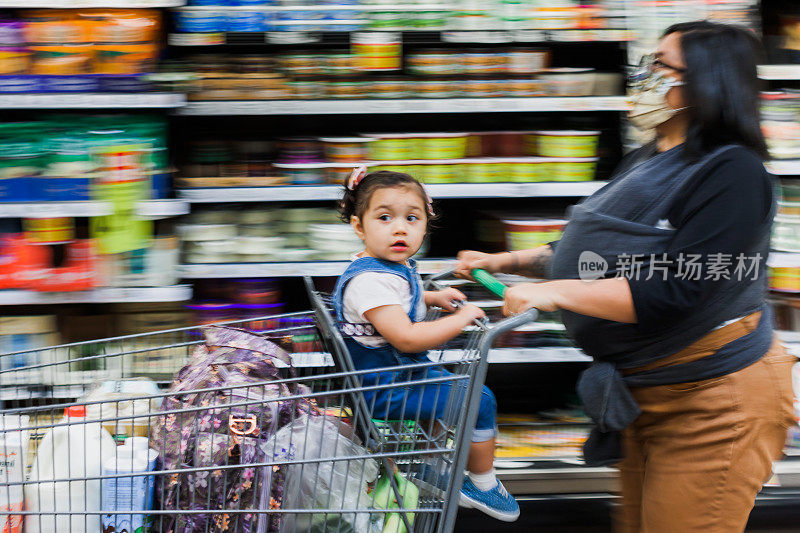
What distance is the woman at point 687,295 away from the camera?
156 centimetres

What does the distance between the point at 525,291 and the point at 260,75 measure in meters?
1.62

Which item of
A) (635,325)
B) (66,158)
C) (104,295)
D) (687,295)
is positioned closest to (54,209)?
(66,158)

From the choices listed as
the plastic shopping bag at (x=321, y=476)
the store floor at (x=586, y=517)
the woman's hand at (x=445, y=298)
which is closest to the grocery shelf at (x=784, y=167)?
the store floor at (x=586, y=517)

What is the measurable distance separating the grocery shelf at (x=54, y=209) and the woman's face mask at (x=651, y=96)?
177 cm

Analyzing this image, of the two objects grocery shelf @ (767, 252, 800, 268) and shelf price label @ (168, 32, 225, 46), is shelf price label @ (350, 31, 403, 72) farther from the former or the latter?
grocery shelf @ (767, 252, 800, 268)

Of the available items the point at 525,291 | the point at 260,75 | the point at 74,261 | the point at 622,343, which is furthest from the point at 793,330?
the point at 74,261

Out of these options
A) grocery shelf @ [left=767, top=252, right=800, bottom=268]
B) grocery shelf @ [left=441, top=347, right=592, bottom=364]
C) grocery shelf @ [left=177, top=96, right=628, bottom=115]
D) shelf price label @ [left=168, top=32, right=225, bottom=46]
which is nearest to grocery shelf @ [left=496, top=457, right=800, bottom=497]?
grocery shelf @ [left=441, top=347, right=592, bottom=364]

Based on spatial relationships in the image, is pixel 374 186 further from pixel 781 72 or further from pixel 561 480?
pixel 781 72

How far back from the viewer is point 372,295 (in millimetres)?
1826

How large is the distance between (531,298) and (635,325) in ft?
0.84

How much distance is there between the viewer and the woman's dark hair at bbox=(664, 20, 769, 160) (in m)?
1.58

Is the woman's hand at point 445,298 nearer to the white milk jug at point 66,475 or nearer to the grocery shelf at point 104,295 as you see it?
the white milk jug at point 66,475

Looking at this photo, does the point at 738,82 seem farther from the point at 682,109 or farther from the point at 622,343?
the point at 622,343

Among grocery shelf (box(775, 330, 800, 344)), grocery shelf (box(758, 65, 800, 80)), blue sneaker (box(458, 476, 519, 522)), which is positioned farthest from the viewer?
grocery shelf (box(775, 330, 800, 344))
